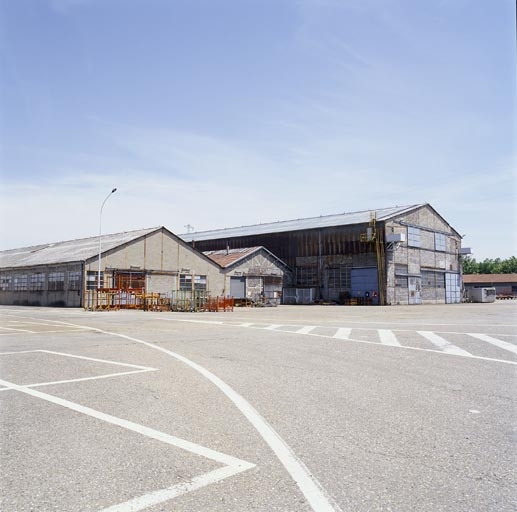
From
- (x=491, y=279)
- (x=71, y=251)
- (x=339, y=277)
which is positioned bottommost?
(x=491, y=279)

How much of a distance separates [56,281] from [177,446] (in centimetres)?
3911

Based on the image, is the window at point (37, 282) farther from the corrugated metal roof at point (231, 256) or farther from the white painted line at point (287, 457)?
the white painted line at point (287, 457)

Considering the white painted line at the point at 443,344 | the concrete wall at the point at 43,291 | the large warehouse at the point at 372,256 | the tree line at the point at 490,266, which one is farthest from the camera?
the tree line at the point at 490,266

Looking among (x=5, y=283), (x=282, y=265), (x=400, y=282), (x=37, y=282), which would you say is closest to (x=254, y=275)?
(x=282, y=265)

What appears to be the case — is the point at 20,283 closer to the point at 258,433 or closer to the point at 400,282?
the point at 400,282

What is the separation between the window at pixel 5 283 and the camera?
47000mm

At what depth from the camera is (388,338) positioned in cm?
1385

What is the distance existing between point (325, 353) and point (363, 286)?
4051 cm

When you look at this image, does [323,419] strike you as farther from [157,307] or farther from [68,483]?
[157,307]

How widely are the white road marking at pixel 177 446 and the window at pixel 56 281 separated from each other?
35.8 metres

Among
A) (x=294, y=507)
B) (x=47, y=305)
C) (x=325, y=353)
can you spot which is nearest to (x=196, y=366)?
(x=325, y=353)

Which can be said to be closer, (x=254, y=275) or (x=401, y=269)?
(x=401, y=269)

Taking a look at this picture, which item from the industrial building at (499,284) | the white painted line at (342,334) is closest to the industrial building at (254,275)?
the white painted line at (342,334)

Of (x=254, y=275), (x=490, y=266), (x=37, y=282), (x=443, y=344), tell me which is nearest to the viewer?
(x=443, y=344)
